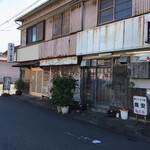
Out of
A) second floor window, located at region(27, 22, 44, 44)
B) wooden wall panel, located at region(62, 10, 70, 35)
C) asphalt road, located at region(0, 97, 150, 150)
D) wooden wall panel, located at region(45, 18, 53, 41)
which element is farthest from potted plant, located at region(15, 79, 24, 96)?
asphalt road, located at region(0, 97, 150, 150)

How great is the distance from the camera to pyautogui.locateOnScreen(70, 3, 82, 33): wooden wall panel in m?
9.73

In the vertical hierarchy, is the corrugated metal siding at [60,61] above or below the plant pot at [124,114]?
above

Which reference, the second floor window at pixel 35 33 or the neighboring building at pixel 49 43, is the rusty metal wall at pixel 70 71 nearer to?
the neighboring building at pixel 49 43

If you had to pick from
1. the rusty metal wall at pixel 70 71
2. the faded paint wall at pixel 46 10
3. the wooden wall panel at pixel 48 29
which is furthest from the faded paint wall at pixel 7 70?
the rusty metal wall at pixel 70 71

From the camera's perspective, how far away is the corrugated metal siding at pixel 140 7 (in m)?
6.67

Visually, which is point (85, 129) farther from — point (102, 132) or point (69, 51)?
point (69, 51)

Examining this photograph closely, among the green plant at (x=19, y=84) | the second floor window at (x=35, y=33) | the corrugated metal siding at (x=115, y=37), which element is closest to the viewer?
the corrugated metal siding at (x=115, y=37)

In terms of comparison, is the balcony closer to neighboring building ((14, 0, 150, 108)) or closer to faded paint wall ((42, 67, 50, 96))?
neighboring building ((14, 0, 150, 108))

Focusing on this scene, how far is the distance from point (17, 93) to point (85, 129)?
35.6ft

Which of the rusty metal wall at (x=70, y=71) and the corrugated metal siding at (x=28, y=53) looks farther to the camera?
the corrugated metal siding at (x=28, y=53)

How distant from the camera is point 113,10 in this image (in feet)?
27.2

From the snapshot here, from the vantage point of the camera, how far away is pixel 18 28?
53.0 ft

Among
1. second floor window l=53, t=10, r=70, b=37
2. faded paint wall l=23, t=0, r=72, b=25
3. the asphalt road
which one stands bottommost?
the asphalt road

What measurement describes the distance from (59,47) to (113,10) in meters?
4.31
